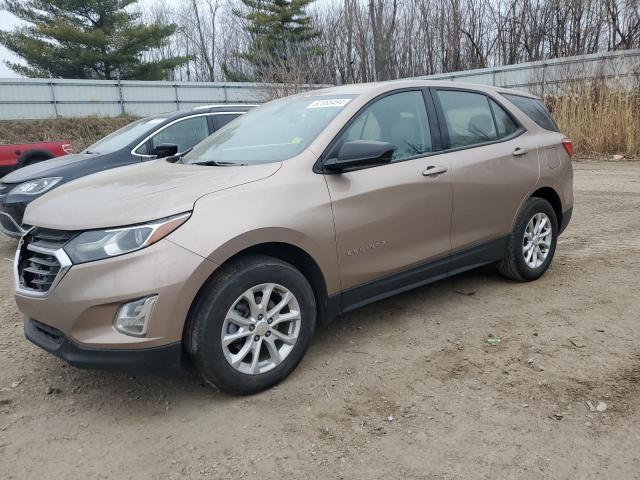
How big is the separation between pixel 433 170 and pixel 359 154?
2.68 ft

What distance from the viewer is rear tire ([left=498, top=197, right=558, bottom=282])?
14.4 feet

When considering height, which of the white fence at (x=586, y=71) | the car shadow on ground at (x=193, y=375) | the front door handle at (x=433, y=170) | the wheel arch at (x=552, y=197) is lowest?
the car shadow on ground at (x=193, y=375)

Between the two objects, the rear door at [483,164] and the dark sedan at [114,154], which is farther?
the dark sedan at [114,154]

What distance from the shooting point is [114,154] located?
627 cm

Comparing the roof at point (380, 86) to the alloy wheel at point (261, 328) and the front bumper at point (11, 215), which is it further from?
the front bumper at point (11, 215)

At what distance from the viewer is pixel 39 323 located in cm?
277

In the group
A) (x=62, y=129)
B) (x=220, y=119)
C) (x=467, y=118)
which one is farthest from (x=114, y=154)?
(x=62, y=129)

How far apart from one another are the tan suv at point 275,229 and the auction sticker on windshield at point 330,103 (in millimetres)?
16

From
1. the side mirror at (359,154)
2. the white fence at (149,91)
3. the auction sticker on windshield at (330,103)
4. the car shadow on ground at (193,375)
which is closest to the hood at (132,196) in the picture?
the side mirror at (359,154)

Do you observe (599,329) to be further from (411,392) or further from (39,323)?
(39,323)

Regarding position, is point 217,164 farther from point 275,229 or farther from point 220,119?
point 220,119

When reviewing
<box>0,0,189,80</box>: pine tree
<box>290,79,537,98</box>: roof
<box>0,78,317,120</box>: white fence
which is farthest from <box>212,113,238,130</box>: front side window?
<box>0,0,189,80</box>: pine tree

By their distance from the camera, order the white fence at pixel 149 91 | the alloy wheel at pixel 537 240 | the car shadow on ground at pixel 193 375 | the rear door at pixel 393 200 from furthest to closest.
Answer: the white fence at pixel 149 91 → the alloy wheel at pixel 537 240 → the rear door at pixel 393 200 → the car shadow on ground at pixel 193 375

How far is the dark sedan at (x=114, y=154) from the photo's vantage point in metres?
5.73
